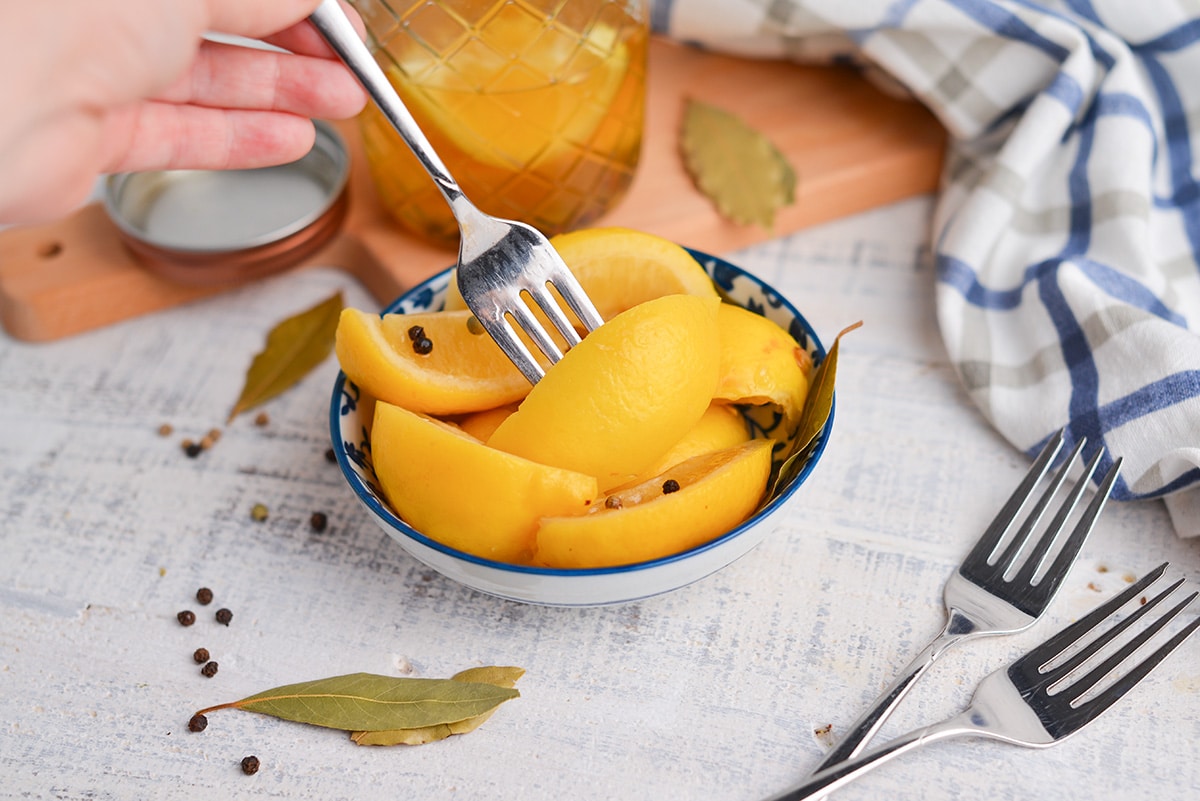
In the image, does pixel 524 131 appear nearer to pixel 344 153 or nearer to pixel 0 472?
pixel 344 153

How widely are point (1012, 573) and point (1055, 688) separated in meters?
0.14

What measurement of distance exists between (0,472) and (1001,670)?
45.3 inches

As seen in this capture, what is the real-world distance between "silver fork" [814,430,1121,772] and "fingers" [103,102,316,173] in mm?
860

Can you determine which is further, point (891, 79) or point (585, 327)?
point (891, 79)

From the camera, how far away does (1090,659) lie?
3.28ft

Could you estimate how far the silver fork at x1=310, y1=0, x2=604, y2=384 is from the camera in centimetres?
103

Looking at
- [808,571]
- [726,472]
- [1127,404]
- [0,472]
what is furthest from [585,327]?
[0,472]

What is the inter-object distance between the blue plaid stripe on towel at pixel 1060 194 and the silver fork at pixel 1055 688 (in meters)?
0.18

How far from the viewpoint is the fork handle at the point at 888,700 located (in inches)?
36.3

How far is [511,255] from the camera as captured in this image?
1042 millimetres

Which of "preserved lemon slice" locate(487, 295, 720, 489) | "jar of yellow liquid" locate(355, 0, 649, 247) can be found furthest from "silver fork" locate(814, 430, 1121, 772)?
"jar of yellow liquid" locate(355, 0, 649, 247)

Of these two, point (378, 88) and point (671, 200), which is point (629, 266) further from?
point (671, 200)

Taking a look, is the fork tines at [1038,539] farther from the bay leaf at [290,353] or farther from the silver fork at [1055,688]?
the bay leaf at [290,353]

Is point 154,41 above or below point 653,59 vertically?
above
